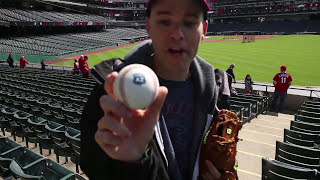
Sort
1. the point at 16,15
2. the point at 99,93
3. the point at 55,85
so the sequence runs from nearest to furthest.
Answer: the point at 99,93 → the point at 55,85 → the point at 16,15

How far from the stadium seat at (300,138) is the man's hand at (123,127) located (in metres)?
4.82

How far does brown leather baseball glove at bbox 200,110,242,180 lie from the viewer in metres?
1.75

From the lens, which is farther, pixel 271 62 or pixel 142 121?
pixel 271 62

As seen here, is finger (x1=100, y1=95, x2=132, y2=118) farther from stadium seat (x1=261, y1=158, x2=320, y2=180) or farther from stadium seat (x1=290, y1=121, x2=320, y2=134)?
stadium seat (x1=290, y1=121, x2=320, y2=134)

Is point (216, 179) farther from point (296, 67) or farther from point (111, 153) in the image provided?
point (296, 67)

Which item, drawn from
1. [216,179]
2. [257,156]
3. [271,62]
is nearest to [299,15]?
[271,62]

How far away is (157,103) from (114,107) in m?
0.22

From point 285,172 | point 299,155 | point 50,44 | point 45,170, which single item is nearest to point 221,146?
point 285,172

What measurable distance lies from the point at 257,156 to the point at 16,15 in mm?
48272

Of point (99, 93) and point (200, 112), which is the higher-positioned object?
point (99, 93)

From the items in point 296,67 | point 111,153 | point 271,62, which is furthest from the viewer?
point 271,62

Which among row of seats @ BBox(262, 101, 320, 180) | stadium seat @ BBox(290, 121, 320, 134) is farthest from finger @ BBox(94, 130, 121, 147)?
stadium seat @ BBox(290, 121, 320, 134)

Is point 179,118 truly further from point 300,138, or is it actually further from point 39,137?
point 39,137

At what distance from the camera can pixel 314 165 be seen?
4.04 m
